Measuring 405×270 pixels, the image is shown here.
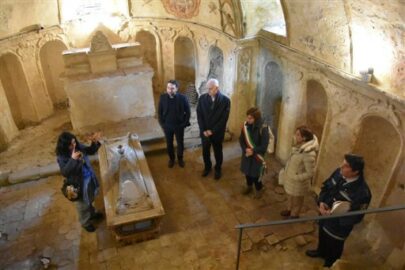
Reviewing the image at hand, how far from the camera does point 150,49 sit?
10648mm

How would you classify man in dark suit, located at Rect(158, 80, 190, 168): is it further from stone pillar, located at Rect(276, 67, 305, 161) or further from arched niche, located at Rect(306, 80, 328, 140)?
arched niche, located at Rect(306, 80, 328, 140)

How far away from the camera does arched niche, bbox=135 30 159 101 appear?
412 inches

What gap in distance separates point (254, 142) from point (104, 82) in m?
3.87

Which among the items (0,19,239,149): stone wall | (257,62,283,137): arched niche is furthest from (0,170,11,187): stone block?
(257,62,283,137): arched niche

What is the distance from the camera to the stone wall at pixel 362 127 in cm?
479

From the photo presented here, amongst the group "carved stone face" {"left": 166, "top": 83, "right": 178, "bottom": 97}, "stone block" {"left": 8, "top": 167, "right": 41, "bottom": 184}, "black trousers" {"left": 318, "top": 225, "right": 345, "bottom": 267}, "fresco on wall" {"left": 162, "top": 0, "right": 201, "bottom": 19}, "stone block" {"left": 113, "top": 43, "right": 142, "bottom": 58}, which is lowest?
"stone block" {"left": 8, "top": 167, "right": 41, "bottom": 184}

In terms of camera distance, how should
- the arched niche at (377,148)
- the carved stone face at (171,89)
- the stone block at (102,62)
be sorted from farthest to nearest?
the stone block at (102,62) < the carved stone face at (171,89) < the arched niche at (377,148)

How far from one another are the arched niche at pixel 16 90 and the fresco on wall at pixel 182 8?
4.04 m

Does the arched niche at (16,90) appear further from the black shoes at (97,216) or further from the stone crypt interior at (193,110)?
the black shoes at (97,216)

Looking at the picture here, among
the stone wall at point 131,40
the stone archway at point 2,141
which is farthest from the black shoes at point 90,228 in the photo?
the stone wall at point 131,40

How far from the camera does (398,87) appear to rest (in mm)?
4531

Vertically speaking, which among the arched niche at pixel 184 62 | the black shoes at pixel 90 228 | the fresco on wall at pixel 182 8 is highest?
the fresco on wall at pixel 182 8

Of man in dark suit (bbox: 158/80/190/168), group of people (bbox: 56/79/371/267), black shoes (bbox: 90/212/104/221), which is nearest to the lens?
group of people (bbox: 56/79/371/267)

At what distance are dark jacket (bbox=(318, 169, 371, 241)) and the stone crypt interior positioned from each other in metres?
0.44
